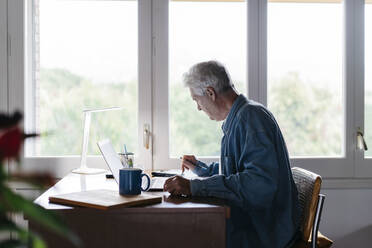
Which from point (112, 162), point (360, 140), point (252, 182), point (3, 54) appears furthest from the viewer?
point (360, 140)

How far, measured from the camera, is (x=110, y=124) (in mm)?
2746

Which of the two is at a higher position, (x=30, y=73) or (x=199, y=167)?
(x=30, y=73)

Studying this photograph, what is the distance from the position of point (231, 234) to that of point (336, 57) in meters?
1.55

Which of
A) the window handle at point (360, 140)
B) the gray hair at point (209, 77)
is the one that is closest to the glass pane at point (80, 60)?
the gray hair at point (209, 77)

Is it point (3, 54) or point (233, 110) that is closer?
Answer: point (233, 110)

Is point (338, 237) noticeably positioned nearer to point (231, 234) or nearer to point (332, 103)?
point (332, 103)

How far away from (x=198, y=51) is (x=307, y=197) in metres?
1.23

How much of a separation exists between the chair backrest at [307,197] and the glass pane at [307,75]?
2.83 ft

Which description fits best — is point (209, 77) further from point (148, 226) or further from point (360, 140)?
point (360, 140)

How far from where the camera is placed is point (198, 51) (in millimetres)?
2734

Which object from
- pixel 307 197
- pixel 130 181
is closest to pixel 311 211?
pixel 307 197

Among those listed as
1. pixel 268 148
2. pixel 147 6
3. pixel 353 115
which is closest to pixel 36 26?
pixel 147 6

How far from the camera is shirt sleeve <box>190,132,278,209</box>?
158cm

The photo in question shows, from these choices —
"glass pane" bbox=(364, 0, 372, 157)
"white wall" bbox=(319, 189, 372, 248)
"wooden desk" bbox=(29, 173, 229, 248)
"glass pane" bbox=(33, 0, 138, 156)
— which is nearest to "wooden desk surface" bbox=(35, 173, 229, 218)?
"wooden desk" bbox=(29, 173, 229, 248)
